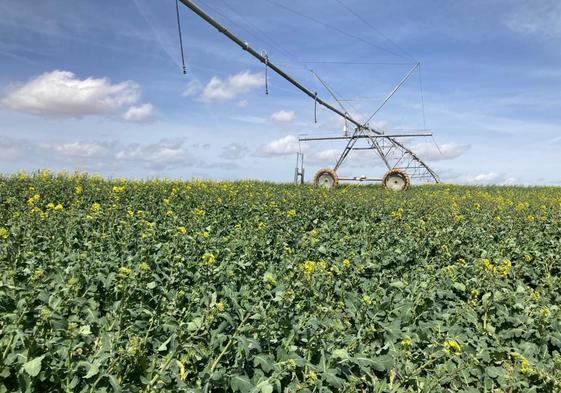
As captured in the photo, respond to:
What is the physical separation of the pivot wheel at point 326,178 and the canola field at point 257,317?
1722cm

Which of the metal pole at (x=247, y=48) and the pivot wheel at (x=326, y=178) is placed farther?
the pivot wheel at (x=326, y=178)

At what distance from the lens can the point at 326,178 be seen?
24875mm

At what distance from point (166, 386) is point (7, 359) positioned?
0.91 m

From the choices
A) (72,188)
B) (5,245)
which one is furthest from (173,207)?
(5,245)

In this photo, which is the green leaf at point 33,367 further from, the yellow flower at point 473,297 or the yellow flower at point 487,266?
the yellow flower at point 487,266

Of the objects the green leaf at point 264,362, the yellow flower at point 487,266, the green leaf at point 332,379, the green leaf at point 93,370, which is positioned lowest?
the green leaf at point 332,379

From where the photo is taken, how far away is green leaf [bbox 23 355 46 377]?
2.39 metres

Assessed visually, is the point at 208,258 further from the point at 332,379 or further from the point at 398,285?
the point at 398,285

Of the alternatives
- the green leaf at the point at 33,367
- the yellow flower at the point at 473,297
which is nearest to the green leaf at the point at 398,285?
the yellow flower at the point at 473,297

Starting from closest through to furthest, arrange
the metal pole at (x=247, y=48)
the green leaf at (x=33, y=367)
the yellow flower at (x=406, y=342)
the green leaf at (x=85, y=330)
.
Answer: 1. the green leaf at (x=33, y=367)
2. the green leaf at (x=85, y=330)
3. the yellow flower at (x=406, y=342)
4. the metal pole at (x=247, y=48)

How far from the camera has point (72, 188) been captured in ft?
37.3

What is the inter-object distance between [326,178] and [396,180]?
12.3 feet

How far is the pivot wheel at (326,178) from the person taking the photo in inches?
962

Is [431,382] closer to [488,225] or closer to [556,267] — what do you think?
[556,267]
